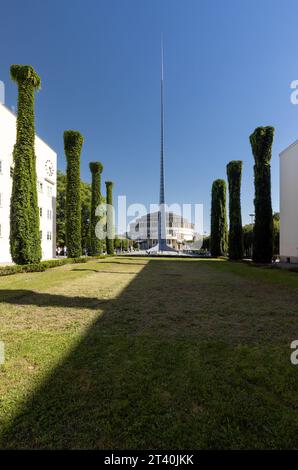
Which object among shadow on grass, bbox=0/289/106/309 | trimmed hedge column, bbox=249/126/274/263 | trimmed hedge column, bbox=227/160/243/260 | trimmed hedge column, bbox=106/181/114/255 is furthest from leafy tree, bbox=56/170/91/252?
shadow on grass, bbox=0/289/106/309

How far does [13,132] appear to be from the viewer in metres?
26.5

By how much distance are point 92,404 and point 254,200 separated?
23.4m

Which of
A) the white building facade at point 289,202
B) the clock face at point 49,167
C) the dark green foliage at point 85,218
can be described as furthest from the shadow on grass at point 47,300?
the dark green foliage at point 85,218

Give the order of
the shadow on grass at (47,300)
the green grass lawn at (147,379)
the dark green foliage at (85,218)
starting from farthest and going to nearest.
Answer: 1. the dark green foliage at (85,218)
2. the shadow on grass at (47,300)
3. the green grass lawn at (147,379)

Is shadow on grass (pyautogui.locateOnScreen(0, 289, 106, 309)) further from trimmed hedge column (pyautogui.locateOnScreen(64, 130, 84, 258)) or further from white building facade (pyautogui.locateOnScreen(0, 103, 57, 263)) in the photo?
white building facade (pyautogui.locateOnScreen(0, 103, 57, 263))

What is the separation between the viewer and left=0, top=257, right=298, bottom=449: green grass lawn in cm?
212

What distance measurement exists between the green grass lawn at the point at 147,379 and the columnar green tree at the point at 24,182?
11.7 m

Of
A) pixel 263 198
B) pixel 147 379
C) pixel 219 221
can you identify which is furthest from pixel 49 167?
pixel 147 379

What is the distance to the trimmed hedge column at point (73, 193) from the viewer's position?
25.5 meters

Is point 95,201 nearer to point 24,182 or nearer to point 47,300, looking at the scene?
point 24,182

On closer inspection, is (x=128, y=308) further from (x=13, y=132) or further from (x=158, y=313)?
(x=13, y=132)

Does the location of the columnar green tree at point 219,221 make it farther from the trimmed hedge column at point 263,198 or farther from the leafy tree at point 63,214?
the leafy tree at point 63,214

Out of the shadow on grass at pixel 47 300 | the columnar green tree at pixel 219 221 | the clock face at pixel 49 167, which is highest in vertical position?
the clock face at pixel 49 167
